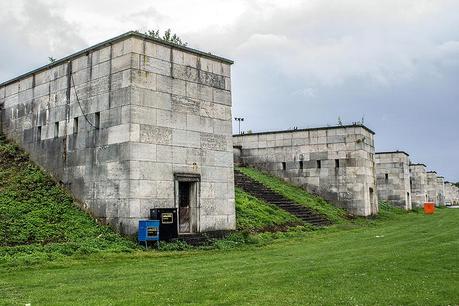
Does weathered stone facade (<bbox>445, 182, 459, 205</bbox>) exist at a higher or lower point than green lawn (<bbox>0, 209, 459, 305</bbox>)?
higher

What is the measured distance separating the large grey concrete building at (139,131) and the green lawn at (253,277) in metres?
2.93

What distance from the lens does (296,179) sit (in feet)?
112

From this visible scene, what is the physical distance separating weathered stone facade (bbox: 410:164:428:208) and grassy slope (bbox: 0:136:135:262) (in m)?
45.6

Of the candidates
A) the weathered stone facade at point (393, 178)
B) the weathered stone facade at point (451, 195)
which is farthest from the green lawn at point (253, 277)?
the weathered stone facade at point (451, 195)

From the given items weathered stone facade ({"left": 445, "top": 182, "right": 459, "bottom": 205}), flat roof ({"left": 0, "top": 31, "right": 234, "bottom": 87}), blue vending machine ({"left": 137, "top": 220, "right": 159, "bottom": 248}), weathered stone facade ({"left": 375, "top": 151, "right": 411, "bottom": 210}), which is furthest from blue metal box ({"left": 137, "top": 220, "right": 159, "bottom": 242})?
weathered stone facade ({"left": 445, "top": 182, "right": 459, "bottom": 205})

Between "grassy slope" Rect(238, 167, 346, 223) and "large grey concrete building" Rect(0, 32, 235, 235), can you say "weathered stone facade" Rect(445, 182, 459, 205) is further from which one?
"large grey concrete building" Rect(0, 32, 235, 235)

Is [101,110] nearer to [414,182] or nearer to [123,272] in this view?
[123,272]

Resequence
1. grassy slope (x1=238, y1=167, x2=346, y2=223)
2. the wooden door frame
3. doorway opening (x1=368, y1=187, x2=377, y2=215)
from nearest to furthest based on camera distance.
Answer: the wooden door frame → grassy slope (x1=238, y1=167, x2=346, y2=223) → doorway opening (x1=368, y1=187, x2=377, y2=215)

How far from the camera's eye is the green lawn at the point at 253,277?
8.95 m

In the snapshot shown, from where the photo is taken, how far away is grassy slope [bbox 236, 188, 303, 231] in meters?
21.5

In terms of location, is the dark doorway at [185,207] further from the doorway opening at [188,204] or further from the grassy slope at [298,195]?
the grassy slope at [298,195]

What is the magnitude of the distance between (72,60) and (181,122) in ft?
17.9

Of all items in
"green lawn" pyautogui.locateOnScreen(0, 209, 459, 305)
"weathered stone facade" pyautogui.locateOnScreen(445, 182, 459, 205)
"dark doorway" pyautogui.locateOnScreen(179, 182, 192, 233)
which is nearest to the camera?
"green lawn" pyautogui.locateOnScreen(0, 209, 459, 305)

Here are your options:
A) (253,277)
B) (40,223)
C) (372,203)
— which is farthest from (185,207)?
(372,203)
